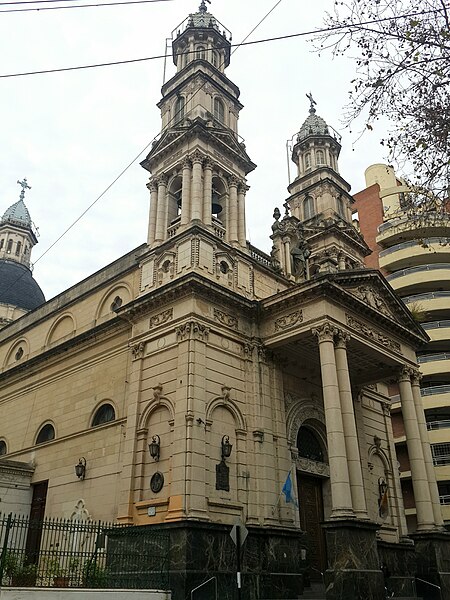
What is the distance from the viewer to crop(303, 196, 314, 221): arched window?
34.6 meters

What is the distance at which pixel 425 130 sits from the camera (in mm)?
11336

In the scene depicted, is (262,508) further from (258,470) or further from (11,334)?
(11,334)

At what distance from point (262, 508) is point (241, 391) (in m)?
4.00

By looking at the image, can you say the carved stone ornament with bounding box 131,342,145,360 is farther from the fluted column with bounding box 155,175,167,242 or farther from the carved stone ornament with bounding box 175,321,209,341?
the fluted column with bounding box 155,175,167,242

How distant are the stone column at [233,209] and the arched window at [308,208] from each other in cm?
A: 1031

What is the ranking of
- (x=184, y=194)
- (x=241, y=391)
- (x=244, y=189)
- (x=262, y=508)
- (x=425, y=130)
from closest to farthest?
1. (x=425, y=130)
2. (x=262, y=508)
3. (x=241, y=391)
4. (x=184, y=194)
5. (x=244, y=189)

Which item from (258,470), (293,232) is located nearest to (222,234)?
(293,232)

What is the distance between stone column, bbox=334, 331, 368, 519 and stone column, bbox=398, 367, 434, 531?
3675 millimetres

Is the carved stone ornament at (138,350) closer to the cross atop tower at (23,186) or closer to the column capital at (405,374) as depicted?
the column capital at (405,374)

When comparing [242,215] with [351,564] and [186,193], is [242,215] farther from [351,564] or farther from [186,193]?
[351,564]

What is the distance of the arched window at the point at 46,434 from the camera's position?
2573cm

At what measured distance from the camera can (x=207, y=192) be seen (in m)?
23.5

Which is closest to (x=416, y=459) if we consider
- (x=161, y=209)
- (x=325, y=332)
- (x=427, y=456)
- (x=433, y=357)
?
(x=427, y=456)

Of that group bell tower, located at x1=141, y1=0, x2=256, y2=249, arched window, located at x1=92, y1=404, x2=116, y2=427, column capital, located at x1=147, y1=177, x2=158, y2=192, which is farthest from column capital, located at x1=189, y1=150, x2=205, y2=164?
arched window, located at x1=92, y1=404, x2=116, y2=427
